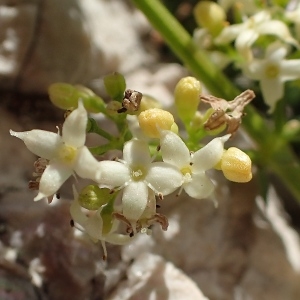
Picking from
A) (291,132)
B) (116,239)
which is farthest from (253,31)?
(116,239)

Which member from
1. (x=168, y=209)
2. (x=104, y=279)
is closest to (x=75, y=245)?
(x=104, y=279)

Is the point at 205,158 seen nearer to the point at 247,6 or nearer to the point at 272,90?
the point at 272,90

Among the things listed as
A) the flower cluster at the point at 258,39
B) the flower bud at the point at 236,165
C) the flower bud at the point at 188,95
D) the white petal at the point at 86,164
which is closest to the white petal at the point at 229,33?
the flower cluster at the point at 258,39

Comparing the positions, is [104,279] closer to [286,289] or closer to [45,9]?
[286,289]

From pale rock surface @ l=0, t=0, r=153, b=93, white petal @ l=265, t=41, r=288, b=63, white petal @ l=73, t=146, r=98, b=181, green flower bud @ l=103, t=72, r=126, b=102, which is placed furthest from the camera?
pale rock surface @ l=0, t=0, r=153, b=93

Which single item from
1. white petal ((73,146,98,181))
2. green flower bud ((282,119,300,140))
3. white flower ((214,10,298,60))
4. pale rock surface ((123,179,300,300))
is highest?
white flower ((214,10,298,60))

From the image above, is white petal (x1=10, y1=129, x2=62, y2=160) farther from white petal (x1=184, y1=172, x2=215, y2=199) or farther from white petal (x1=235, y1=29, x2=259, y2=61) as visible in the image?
white petal (x1=235, y1=29, x2=259, y2=61)

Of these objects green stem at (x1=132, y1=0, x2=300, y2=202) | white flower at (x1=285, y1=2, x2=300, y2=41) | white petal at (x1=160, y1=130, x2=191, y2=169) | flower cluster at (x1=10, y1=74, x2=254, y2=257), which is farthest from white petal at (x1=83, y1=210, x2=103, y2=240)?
white flower at (x1=285, y1=2, x2=300, y2=41)
